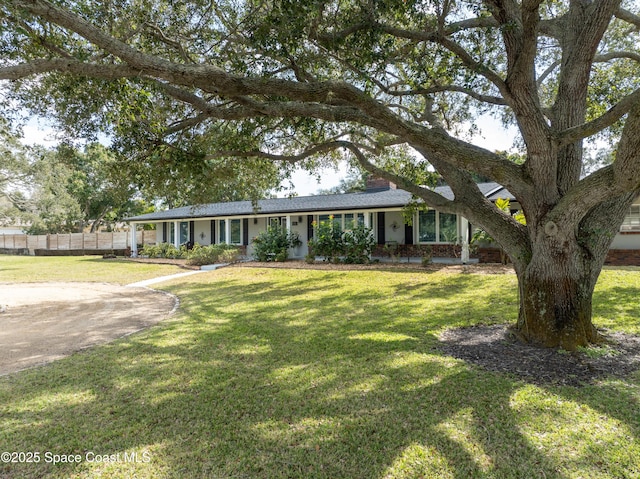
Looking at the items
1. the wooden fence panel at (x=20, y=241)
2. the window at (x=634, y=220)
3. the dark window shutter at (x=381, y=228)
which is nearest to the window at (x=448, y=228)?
the dark window shutter at (x=381, y=228)

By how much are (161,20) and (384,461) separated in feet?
28.9

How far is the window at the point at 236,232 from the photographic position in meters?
22.4

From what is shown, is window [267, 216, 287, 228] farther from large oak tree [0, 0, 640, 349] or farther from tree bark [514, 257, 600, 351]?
tree bark [514, 257, 600, 351]

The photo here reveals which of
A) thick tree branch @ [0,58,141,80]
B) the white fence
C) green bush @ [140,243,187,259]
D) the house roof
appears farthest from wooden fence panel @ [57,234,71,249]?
thick tree branch @ [0,58,141,80]

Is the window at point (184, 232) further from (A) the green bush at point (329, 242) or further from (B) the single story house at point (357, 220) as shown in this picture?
(A) the green bush at point (329, 242)

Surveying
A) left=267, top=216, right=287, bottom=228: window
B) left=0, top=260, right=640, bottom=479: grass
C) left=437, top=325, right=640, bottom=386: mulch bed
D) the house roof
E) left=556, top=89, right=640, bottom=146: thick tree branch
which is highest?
the house roof

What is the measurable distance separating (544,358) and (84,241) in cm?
3439

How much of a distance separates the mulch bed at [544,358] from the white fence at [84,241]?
90.7 ft

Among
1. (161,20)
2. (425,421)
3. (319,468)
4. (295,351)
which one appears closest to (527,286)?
(425,421)

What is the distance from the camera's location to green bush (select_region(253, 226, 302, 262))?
60.1 feet

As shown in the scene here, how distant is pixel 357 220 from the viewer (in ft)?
59.7

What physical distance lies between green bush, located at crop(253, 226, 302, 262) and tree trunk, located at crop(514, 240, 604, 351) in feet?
45.6

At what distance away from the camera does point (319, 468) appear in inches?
106

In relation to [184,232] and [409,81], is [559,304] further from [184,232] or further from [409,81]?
[184,232]
